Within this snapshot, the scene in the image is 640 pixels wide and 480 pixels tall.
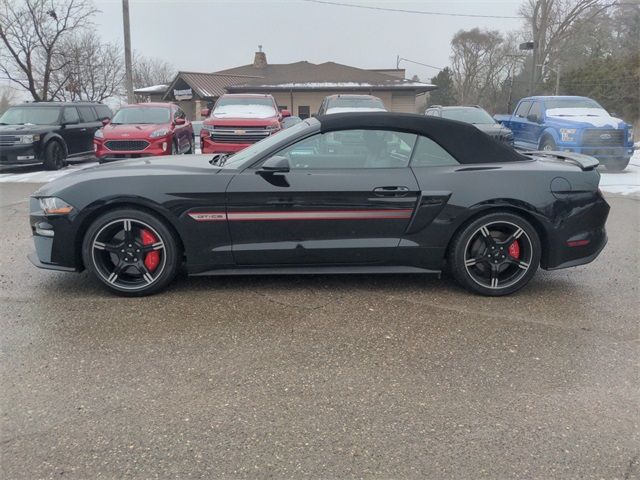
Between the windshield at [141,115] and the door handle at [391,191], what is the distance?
32.2ft

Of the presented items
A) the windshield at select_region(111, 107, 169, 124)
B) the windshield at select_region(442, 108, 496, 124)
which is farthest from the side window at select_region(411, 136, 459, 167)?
the windshield at select_region(442, 108, 496, 124)

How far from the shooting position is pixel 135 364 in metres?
3.23

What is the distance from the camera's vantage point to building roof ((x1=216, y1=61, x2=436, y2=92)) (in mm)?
31438

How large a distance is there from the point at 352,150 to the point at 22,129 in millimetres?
11436

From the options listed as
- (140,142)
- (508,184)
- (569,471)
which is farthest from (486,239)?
(140,142)

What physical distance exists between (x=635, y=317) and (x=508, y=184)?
136 centimetres

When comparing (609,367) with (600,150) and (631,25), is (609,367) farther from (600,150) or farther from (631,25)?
(631,25)

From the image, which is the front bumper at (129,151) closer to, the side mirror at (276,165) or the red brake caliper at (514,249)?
the side mirror at (276,165)

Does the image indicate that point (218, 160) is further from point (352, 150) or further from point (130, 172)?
point (352, 150)

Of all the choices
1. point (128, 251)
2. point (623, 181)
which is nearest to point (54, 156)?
point (128, 251)

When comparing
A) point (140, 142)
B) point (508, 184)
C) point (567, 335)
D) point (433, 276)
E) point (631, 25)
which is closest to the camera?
point (567, 335)

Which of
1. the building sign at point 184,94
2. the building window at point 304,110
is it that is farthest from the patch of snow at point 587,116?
the building sign at point 184,94

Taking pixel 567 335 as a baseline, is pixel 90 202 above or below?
above

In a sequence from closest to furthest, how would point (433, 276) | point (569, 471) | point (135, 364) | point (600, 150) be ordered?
1. point (569, 471)
2. point (135, 364)
3. point (433, 276)
4. point (600, 150)
